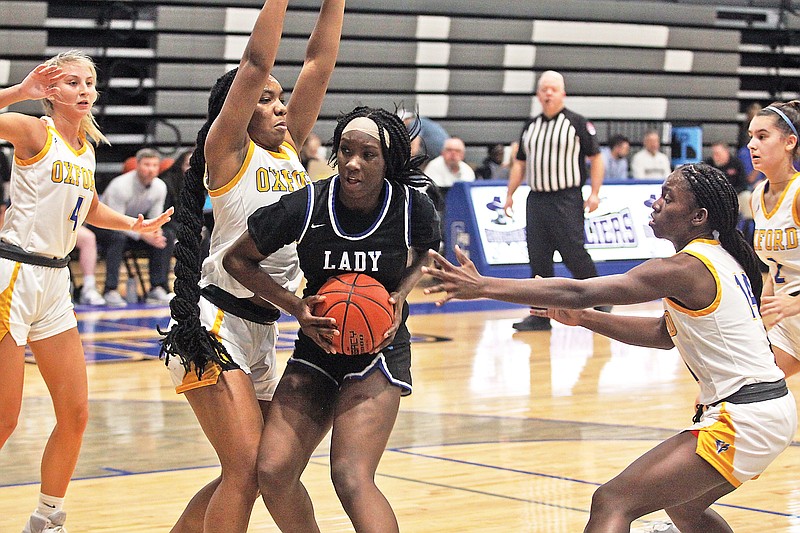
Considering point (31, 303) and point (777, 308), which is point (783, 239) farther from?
point (31, 303)

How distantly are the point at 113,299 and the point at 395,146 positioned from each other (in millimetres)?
8541

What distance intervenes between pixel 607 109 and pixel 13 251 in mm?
13500

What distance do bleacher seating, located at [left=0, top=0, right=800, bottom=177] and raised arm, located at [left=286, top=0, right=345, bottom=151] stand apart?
33.5 ft

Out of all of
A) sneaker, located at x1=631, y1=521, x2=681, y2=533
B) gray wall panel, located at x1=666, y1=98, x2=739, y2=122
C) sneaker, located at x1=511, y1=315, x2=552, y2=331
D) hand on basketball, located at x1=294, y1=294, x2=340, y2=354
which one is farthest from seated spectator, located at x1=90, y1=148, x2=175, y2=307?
gray wall panel, located at x1=666, y1=98, x2=739, y2=122

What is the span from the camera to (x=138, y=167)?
38.2 feet

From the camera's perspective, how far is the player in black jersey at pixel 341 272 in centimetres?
359

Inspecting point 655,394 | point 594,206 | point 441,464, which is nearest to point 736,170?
point 594,206

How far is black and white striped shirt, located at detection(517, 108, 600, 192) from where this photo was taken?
33.8 feet

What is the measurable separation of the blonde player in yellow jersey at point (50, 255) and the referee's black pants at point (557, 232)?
588 cm

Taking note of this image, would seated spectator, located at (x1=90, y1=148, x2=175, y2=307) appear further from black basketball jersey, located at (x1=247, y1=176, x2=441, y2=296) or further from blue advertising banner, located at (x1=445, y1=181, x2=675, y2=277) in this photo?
black basketball jersey, located at (x1=247, y1=176, x2=441, y2=296)

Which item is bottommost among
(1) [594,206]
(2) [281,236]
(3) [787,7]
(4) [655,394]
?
(4) [655,394]

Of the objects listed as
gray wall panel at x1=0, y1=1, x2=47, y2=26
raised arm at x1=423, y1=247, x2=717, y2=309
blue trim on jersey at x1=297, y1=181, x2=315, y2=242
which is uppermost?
gray wall panel at x1=0, y1=1, x2=47, y2=26

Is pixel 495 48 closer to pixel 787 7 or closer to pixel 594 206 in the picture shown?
pixel 787 7

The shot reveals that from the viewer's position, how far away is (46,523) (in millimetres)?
4496
